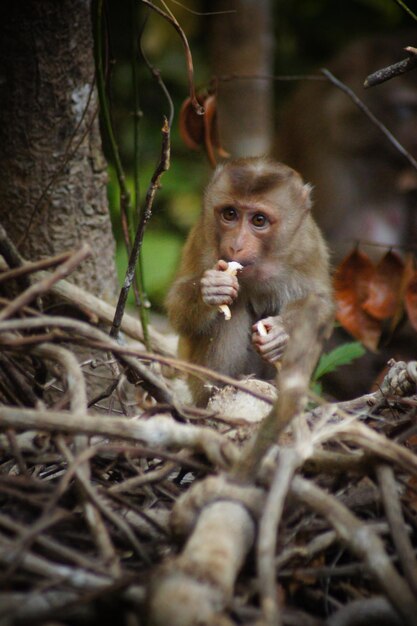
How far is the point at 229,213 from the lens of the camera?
362 cm

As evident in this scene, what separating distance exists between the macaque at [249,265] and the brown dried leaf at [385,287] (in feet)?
0.77

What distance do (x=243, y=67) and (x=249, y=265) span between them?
372 centimetres

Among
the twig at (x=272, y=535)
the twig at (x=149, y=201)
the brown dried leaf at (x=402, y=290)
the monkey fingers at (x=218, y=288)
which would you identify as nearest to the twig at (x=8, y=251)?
the twig at (x=149, y=201)

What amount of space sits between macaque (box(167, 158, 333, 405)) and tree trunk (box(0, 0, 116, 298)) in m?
0.61

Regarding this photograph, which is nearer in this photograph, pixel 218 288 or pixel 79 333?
pixel 79 333

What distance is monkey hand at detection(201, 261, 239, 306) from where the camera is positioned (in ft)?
10.4

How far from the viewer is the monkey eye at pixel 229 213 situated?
3613 mm

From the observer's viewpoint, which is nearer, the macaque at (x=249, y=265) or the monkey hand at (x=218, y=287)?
the monkey hand at (x=218, y=287)

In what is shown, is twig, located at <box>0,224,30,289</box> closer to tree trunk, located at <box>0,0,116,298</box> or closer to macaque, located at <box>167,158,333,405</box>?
tree trunk, located at <box>0,0,116,298</box>

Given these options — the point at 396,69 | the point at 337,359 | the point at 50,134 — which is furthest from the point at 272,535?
the point at 50,134

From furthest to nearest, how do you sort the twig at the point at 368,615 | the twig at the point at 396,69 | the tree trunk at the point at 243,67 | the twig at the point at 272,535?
the tree trunk at the point at 243,67 → the twig at the point at 396,69 → the twig at the point at 368,615 → the twig at the point at 272,535

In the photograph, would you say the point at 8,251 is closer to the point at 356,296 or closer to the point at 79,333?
the point at 79,333

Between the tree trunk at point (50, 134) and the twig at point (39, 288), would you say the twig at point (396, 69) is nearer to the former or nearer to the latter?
the twig at point (39, 288)

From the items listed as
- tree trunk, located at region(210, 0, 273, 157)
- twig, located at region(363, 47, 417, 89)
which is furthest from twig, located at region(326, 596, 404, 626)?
tree trunk, located at region(210, 0, 273, 157)
